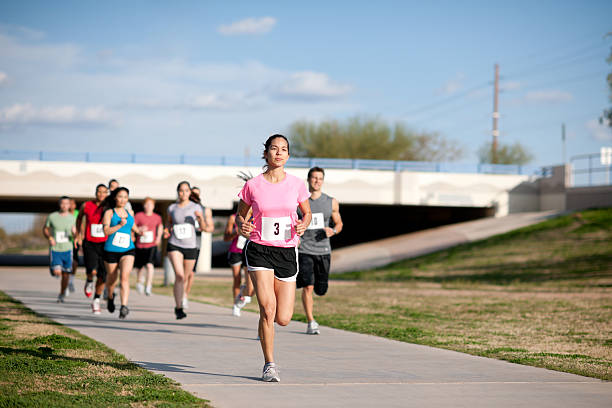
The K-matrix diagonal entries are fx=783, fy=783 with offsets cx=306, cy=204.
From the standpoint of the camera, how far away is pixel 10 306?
47.7ft

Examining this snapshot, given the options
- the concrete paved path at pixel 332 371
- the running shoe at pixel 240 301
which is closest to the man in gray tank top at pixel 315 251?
the concrete paved path at pixel 332 371

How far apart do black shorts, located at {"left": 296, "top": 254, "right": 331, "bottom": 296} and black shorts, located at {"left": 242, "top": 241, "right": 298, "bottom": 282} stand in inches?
132

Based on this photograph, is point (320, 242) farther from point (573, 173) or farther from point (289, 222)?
point (573, 173)

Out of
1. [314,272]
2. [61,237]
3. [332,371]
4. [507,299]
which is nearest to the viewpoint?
[332,371]

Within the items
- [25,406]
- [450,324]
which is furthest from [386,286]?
[25,406]

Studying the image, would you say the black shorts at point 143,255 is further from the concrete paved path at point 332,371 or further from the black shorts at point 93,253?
the concrete paved path at point 332,371

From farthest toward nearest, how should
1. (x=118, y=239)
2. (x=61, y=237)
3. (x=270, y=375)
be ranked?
(x=61, y=237)
(x=118, y=239)
(x=270, y=375)

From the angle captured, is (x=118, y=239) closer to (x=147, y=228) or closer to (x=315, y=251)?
(x=315, y=251)

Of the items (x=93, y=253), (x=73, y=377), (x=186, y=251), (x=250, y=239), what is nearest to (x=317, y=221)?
(x=186, y=251)

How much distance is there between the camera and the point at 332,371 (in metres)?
7.31

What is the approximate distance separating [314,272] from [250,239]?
370 centimetres

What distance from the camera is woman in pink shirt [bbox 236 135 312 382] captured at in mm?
6984

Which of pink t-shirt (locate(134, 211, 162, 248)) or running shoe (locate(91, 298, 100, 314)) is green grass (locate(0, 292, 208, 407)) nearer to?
running shoe (locate(91, 298, 100, 314))

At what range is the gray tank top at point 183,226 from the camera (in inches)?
492
